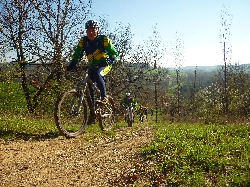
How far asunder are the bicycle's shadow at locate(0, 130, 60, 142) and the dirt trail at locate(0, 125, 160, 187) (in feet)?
0.91

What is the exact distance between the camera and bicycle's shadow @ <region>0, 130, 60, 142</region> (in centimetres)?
623

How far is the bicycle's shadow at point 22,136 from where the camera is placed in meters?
6.23

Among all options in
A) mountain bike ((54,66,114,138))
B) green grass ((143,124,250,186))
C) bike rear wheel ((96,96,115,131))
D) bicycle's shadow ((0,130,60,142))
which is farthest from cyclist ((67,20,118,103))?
green grass ((143,124,250,186))

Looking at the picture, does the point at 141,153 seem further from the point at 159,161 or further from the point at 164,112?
the point at 164,112

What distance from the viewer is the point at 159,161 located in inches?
181

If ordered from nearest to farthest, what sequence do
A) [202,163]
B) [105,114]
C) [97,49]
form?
[202,163] < [97,49] < [105,114]

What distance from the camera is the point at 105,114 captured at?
319 inches

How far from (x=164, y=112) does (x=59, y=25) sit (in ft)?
211

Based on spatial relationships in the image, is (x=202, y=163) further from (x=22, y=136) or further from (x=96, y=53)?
(x=22, y=136)

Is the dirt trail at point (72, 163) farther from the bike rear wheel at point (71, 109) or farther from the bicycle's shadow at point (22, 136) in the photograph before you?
the bike rear wheel at point (71, 109)

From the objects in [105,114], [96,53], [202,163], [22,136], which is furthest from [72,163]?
[96,53]

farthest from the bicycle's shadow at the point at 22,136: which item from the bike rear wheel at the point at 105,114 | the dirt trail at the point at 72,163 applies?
the bike rear wheel at the point at 105,114

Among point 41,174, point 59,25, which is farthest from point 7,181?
point 59,25

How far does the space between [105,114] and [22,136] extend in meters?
2.68
